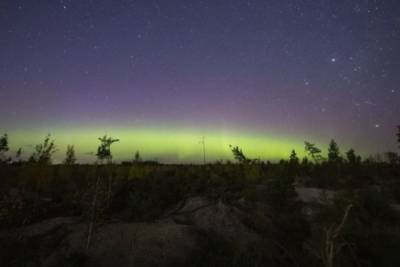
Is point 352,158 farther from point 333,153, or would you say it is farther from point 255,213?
point 255,213

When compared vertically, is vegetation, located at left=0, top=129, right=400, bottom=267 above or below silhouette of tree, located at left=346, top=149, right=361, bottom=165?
below

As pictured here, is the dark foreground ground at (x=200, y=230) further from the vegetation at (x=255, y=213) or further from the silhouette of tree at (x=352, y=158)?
the silhouette of tree at (x=352, y=158)

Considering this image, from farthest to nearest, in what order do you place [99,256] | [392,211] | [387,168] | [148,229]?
[387,168] < [392,211] < [148,229] < [99,256]

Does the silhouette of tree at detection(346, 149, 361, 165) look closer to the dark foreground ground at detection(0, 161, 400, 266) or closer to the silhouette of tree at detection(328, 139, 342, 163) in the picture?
the silhouette of tree at detection(328, 139, 342, 163)

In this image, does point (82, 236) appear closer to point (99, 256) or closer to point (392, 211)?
point (99, 256)

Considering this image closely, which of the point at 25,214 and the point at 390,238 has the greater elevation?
the point at 25,214

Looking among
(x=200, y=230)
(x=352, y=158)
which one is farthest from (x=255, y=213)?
(x=352, y=158)

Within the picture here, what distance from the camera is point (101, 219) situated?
25.4 feet

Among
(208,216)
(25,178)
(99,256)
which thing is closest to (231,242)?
(208,216)

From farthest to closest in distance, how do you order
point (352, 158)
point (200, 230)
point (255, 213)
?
point (352, 158), point (255, 213), point (200, 230)

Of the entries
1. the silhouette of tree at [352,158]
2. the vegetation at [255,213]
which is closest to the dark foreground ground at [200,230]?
the vegetation at [255,213]

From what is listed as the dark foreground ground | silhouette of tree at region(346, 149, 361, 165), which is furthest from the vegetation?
silhouette of tree at region(346, 149, 361, 165)

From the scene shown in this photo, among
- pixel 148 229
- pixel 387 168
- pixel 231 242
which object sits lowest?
pixel 231 242

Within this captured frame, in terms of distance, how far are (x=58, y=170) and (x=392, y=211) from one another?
2356 centimetres
